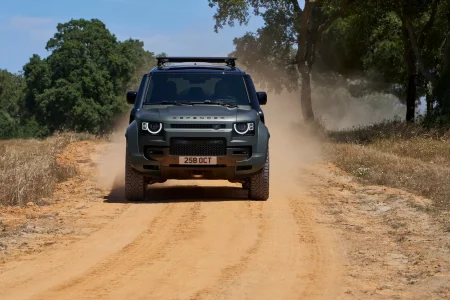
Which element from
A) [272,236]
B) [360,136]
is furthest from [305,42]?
[272,236]

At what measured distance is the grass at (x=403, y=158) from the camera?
14.0m

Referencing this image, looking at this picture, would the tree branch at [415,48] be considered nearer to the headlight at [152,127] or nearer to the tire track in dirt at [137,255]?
the headlight at [152,127]

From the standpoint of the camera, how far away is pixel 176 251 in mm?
8305

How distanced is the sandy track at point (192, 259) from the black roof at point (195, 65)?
7.91 ft

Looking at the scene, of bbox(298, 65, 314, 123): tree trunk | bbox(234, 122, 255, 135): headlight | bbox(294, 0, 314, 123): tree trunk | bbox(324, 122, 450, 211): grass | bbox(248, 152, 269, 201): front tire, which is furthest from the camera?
bbox(298, 65, 314, 123): tree trunk

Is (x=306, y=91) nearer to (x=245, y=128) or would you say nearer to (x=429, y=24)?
(x=429, y=24)

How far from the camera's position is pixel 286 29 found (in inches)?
1609

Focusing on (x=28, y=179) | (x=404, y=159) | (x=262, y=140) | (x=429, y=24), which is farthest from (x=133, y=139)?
(x=429, y=24)

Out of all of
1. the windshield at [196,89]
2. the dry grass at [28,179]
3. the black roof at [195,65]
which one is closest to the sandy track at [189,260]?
the dry grass at [28,179]

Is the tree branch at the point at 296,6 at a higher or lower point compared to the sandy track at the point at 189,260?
higher

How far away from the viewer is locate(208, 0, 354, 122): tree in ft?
121

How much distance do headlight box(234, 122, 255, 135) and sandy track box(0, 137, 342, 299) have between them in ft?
3.33

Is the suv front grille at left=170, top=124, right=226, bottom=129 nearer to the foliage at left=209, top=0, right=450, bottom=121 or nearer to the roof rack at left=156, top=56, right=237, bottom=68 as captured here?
the roof rack at left=156, top=56, right=237, bottom=68

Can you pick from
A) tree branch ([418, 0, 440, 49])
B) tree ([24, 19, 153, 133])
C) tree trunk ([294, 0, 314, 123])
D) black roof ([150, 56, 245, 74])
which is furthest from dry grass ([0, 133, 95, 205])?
tree ([24, 19, 153, 133])
